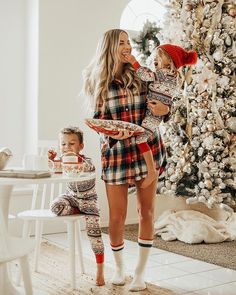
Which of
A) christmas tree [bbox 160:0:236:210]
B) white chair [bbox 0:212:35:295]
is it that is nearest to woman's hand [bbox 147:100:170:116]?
white chair [bbox 0:212:35:295]

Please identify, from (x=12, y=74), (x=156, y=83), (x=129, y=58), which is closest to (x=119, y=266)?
(x=156, y=83)

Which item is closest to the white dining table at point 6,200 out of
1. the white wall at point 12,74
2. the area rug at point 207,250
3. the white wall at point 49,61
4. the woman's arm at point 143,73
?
the woman's arm at point 143,73

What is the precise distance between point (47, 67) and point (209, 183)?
1746mm

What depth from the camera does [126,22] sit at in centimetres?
499

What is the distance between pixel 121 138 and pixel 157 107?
246 millimetres

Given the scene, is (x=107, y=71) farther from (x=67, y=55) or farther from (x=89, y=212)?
(x=67, y=55)

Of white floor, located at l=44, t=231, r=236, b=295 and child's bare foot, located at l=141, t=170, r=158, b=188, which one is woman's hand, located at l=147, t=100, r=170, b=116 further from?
white floor, located at l=44, t=231, r=236, b=295

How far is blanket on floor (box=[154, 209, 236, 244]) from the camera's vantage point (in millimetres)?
3899

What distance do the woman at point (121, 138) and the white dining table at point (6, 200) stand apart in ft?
0.67

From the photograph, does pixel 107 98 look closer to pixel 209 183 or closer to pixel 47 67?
pixel 209 183

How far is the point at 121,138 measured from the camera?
98.3 inches

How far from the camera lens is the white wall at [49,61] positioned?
4.29 meters

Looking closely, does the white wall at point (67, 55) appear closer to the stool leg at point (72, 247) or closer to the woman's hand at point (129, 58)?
the stool leg at point (72, 247)

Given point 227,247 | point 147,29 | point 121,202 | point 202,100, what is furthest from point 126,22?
point 121,202
